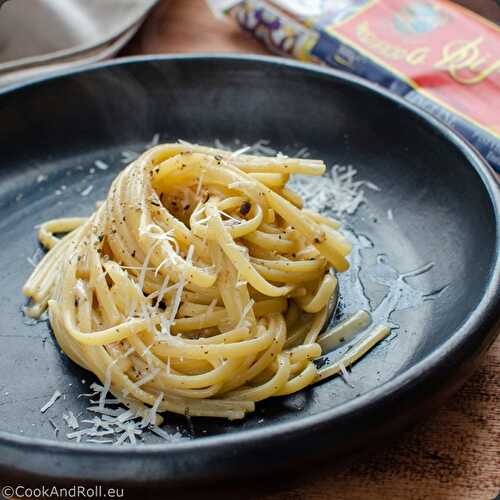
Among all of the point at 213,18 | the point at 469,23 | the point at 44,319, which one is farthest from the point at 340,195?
the point at 213,18

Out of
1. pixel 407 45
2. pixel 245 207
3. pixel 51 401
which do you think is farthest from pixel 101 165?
pixel 407 45

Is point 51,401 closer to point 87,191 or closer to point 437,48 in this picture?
point 87,191

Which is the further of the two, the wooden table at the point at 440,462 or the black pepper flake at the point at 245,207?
the black pepper flake at the point at 245,207

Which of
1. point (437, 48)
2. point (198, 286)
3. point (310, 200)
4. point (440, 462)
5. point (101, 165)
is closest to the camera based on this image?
point (440, 462)

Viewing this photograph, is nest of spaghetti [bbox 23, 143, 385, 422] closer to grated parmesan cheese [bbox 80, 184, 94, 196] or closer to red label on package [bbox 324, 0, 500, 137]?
grated parmesan cheese [bbox 80, 184, 94, 196]

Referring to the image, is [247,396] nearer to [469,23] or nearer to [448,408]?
[448,408]

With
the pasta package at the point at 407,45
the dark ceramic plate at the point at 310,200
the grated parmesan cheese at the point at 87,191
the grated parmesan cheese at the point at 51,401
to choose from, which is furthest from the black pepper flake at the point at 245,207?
the pasta package at the point at 407,45

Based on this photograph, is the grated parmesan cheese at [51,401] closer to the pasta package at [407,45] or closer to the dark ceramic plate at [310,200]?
the dark ceramic plate at [310,200]
